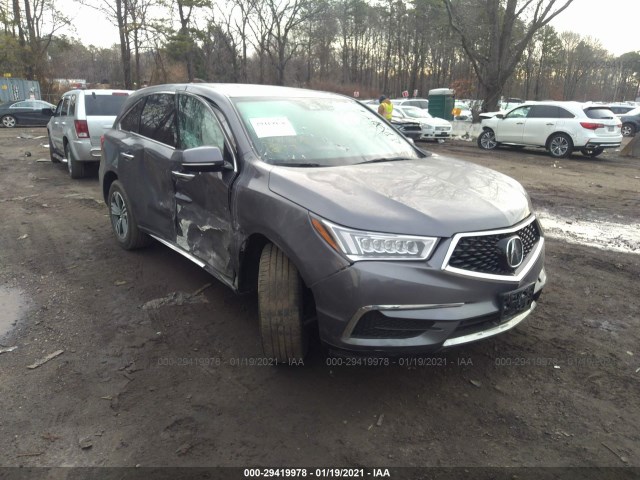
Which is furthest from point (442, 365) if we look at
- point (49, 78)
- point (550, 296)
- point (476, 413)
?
point (49, 78)

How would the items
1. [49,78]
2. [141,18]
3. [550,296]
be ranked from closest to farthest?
[550,296] < [141,18] < [49,78]

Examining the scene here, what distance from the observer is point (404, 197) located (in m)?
2.75

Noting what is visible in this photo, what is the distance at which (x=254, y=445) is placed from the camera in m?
2.48

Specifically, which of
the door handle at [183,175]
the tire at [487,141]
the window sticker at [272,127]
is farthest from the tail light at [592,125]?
the door handle at [183,175]

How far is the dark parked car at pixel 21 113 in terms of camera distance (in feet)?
76.8

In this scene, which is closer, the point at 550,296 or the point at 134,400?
the point at 134,400

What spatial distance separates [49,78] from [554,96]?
215ft

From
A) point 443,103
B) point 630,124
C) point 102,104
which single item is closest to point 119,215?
point 102,104

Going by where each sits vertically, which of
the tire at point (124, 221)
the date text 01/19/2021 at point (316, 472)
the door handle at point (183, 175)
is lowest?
the date text 01/19/2021 at point (316, 472)

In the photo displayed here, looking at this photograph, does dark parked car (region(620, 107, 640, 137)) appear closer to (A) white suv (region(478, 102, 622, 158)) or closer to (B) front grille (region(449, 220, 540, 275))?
(A) white suv (region(478, 102, 622, 158))

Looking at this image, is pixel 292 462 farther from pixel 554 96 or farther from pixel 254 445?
pixel 554 96

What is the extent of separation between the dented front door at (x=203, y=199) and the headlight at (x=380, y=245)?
3.51 feet

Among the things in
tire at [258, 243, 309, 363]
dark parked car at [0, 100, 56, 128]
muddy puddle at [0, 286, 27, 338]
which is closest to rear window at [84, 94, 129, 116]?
muddy puddle at [0, 286, 27, 338]

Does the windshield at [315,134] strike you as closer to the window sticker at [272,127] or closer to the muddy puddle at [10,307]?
the window sticker at [272,127]
